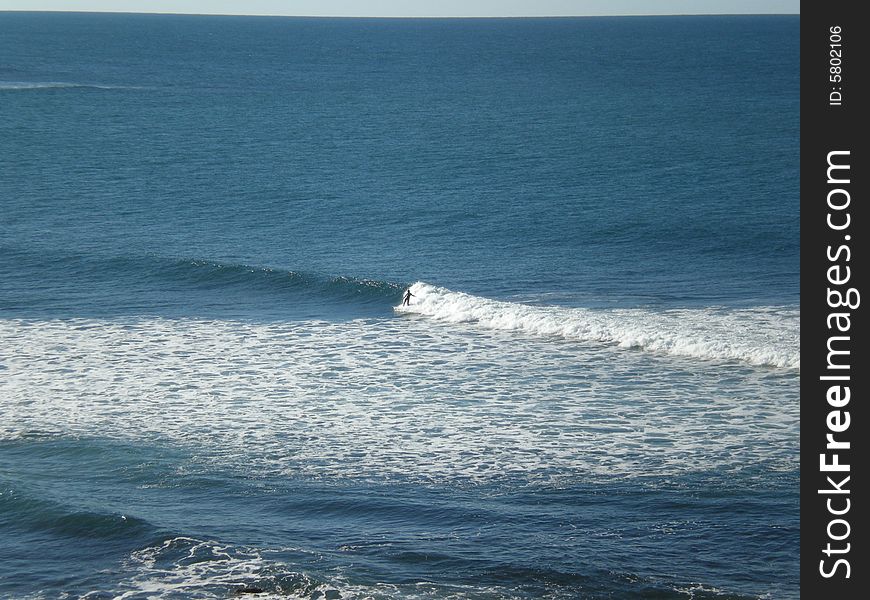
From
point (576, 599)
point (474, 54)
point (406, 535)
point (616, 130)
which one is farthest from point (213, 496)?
point (474, 54)

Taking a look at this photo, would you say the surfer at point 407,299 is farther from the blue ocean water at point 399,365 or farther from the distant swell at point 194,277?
the distant swell at point 194,277

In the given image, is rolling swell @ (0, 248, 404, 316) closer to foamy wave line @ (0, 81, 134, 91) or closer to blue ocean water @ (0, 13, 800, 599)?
blue ocean water @ (0, 13, 800, 599)

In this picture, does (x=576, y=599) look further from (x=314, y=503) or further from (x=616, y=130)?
(x=616, y=130)

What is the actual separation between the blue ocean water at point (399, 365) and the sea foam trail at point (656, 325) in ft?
0.36

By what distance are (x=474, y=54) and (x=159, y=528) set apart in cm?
14928

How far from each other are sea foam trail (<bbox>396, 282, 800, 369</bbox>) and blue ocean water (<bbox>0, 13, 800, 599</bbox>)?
0.11m

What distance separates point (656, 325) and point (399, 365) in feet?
24.5

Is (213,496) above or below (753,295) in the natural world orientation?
below

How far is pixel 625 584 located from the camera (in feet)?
50.3

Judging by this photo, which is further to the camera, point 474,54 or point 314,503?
→ point 474,54
